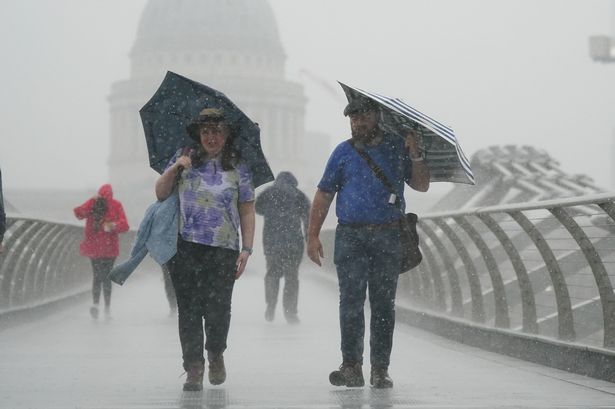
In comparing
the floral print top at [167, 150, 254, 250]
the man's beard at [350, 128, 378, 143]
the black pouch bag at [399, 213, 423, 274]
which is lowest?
the black pouch bag at [399, 213, 423, 274]

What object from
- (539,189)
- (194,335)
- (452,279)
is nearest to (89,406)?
(194,335)

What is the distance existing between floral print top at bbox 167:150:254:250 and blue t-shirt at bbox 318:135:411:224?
565mm

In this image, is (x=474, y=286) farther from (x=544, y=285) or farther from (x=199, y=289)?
(x=199, y=289)

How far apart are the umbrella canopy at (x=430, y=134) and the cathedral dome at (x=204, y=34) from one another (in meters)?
119

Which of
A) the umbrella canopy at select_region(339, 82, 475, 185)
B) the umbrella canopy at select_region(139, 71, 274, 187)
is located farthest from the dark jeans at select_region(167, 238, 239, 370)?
the umbrella canopy at select_region(339, 82, 475, 185)

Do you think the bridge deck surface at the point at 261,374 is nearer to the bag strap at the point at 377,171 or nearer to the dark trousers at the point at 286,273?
the dark trousers at the point at 286,273

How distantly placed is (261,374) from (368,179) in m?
1.87

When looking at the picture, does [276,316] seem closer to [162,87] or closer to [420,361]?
[420,361]

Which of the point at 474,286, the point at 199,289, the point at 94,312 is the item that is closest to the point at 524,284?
the point at 474,286

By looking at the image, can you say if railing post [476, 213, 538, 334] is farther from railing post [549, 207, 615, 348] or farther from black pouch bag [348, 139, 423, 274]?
black pouch bag [348, 139, 423, 274]

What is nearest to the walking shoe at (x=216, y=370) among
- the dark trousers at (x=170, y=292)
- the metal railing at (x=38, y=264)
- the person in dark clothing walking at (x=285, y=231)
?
the metal railing at (x=38, y=264)

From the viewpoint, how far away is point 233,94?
12181 cm

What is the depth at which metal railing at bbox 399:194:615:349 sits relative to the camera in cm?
895

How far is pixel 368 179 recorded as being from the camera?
325 inches
